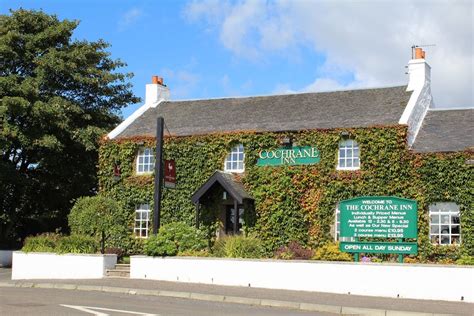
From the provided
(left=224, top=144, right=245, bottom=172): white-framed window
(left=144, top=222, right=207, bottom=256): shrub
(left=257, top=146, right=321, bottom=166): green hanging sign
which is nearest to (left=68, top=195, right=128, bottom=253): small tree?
(left=144, top=222, right=207, bottom=256): shrub

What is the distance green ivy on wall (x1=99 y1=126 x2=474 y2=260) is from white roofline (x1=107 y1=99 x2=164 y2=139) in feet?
2.23

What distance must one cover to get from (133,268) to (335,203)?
28.6ft

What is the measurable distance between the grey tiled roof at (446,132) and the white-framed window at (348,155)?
2.31m

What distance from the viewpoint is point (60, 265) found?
23469 millimetres

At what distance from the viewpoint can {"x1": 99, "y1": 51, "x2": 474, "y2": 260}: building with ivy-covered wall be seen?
24.5 m

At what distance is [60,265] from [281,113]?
11.8 metres

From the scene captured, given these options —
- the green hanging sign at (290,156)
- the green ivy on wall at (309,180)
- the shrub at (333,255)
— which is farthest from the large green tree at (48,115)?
the shrub at (333,255)

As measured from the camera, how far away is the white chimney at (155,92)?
33969 millimetres

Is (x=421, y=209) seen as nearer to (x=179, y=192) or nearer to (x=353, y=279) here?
(x=353, y=279)

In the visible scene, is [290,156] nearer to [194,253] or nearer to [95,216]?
[194,253]

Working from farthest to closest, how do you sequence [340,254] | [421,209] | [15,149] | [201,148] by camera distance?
1. [15,149]
2. [201,148]
3. [421,209]
4. [340,254]

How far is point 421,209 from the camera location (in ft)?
80.3

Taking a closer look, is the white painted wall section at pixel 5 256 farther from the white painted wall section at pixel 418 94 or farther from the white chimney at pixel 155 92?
the white painted wall section at pixel 418 94

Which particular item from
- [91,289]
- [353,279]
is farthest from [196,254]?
[353,279]
